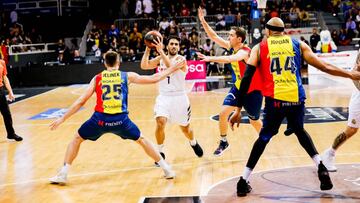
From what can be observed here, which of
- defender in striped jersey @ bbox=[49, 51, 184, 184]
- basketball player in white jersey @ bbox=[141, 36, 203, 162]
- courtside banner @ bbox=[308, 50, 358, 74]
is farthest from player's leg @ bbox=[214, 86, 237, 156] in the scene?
courtside banner @ bbox=[308, 50, 358, 74]

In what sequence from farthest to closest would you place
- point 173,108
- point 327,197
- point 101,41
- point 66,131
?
point 101,41 → point 66,131 → point 173,108 → point 327,197

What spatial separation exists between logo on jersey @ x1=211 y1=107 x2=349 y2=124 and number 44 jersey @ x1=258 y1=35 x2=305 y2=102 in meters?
5.86

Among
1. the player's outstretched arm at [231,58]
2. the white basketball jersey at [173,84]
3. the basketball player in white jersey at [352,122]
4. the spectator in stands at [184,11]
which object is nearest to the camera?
the basketball player in white jersey at [352,122]

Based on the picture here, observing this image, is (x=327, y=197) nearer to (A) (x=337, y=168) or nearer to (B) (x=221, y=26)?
(A) (x=337, y=168)

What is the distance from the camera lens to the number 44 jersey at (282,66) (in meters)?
6.31

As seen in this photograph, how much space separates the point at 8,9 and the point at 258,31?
49.0 ft

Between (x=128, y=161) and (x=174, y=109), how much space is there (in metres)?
1.20

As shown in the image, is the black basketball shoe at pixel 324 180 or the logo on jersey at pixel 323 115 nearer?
the black basketball shoe at pixel 324 180

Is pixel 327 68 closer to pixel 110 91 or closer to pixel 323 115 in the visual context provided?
pixel 110 91

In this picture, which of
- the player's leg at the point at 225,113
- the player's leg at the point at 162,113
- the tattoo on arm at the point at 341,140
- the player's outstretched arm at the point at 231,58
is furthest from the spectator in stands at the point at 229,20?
the tattoo on arm at the point at 341,140

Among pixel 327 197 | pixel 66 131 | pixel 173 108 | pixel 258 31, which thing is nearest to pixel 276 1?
pixel 258 31

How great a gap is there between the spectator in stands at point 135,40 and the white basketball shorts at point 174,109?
61.5 ft

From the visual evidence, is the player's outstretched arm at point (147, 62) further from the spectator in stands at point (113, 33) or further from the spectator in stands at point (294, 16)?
the spectator in stands at point (294, 16)

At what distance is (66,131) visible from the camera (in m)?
12.1
